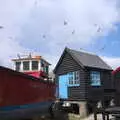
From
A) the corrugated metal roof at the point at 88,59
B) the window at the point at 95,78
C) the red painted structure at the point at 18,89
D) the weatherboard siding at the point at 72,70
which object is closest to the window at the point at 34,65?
the weatherboard siding at the point at 72,70

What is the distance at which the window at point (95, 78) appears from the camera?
20109 mm

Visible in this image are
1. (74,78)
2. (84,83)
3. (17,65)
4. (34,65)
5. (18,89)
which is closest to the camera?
(18,89)

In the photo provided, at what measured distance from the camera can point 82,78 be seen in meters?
19.7

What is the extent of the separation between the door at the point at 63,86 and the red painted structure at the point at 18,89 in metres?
7.54

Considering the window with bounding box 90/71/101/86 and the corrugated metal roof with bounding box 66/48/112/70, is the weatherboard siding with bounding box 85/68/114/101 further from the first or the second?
the corrugated metal roof with bounding box 66/48/112/70

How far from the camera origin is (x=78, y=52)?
2217 centimetres

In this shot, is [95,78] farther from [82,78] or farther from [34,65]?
[34,65]

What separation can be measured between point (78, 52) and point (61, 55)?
4.82 ft

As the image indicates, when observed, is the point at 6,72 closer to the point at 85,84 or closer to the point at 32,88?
the point at 32,88

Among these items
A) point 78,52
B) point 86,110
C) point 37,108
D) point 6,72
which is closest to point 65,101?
point 86,110

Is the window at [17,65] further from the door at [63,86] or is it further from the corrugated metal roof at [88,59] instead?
the corrugated metal roof at [88,59]

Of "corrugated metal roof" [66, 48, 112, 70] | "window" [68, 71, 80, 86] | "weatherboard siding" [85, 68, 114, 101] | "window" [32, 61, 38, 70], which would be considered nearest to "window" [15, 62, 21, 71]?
"window" [32, 61, 38, 70]

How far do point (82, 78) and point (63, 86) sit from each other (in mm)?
2362

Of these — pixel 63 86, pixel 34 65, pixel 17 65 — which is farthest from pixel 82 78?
pixel 17 65
